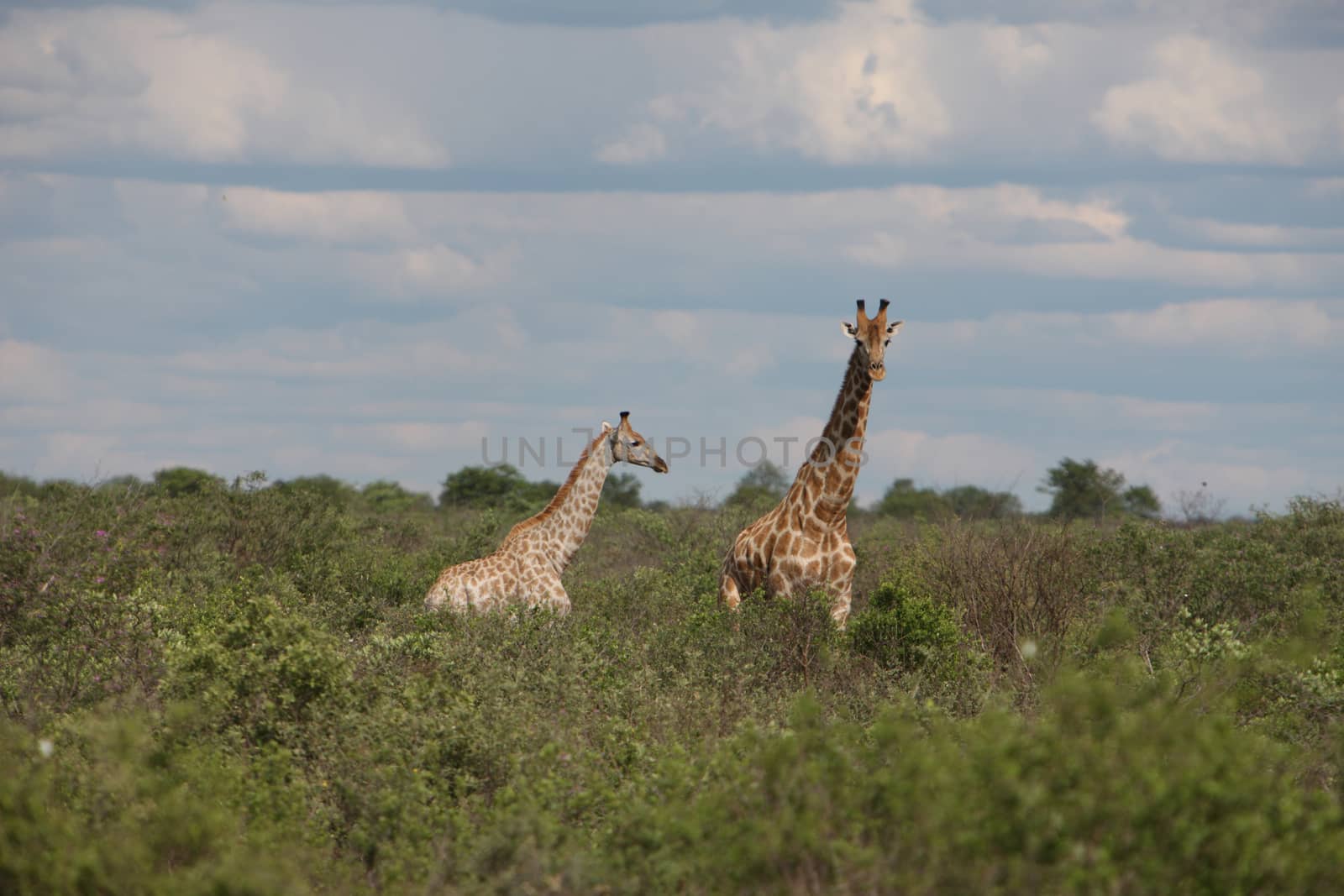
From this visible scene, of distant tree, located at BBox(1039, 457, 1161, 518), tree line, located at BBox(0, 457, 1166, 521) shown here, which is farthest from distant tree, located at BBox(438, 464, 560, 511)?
distant tree, located at BBox(1039, 457, 1161, 518)

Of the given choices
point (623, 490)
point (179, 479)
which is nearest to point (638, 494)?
point (623, 490)

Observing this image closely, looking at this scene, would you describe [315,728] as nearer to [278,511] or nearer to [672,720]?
[672,720]

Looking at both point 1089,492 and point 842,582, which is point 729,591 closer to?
point 842,582

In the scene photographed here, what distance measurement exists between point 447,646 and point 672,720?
1932 millimetres

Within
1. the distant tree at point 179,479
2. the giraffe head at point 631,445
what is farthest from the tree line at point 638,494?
the giraffe head at point 631,445

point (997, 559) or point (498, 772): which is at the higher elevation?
point (997, 559)

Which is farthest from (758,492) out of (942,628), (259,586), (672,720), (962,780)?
(962,780)

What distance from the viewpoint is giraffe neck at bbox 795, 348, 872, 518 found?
10234mm

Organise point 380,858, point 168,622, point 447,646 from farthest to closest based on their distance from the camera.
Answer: point 168,622 < point 447,646 < point 380,858

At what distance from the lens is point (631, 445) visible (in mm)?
12688

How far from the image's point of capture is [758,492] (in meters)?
30.3

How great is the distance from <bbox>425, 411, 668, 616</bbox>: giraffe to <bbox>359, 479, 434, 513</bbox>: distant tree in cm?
1765

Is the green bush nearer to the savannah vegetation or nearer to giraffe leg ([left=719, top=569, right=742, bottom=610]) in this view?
the savannah vegetation

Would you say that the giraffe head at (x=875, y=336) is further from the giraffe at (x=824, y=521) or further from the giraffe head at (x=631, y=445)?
the giraffe head at (x=631, y=445)
